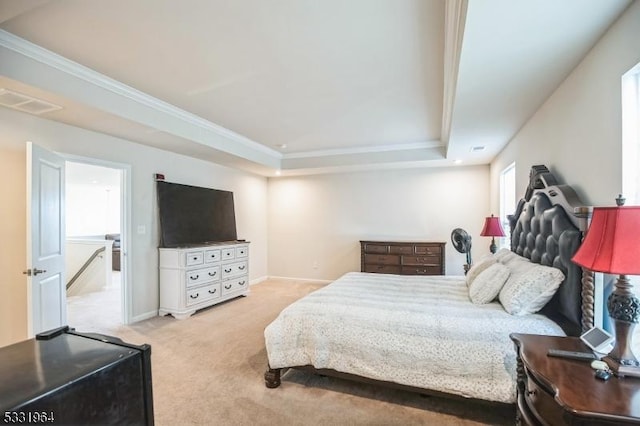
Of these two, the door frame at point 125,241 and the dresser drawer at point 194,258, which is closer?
the door frame at point 125,241

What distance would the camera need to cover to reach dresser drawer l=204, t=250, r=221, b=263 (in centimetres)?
457

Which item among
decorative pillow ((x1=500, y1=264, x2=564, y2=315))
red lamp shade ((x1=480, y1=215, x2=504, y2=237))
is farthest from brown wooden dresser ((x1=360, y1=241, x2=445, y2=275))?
decorative pillow ((x1=500, y1=264, x2=564, y2=315))

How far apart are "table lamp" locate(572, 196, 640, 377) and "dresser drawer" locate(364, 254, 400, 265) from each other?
423 cm

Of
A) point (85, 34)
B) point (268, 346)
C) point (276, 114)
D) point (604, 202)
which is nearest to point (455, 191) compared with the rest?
point (276, 114)

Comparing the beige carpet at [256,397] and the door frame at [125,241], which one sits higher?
the door frame at [125,241]

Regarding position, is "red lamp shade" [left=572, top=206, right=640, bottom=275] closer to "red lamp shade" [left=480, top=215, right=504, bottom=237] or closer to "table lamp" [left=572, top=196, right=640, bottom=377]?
"table lamp" [left=572, top=196, right=640, bottom=377]

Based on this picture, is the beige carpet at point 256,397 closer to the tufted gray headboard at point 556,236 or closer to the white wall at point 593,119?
the tufted gray headboard at point 556,236

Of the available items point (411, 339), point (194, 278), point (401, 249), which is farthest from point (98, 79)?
point (401, 249)

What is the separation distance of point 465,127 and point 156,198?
401 centimetres

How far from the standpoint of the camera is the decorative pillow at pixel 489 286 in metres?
2.44

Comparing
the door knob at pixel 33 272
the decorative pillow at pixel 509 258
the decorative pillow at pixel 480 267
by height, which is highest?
the decorative pillow at pixel 509 258

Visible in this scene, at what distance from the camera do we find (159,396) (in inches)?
92.4

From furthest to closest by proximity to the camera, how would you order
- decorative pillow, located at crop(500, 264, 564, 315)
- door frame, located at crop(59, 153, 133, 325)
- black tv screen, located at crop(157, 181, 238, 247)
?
1. black tv screen, located at crop(157, 181, 238, 247)
2. door frame, located at crop(59, 153, 133, 325)
3. decorative pillow, located at crop(500, 264, 564, 315)

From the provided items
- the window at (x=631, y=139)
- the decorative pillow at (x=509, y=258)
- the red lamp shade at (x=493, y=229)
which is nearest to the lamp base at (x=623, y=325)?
the window at (x=631, y=139)
